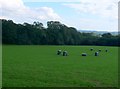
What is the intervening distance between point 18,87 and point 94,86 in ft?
8.87

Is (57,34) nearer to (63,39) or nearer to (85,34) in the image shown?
(63,39)

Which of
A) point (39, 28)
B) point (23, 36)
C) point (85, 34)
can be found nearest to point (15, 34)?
point (23, 36)

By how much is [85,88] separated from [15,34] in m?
74.7

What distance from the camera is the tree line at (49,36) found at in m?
82.3

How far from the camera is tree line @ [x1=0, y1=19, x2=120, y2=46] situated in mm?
82312

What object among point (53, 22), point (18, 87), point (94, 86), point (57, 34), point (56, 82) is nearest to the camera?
point (18, 87)

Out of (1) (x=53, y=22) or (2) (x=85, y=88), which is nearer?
(2) (x=85, y=88)

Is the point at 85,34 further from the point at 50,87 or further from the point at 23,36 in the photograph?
the point at 50,87

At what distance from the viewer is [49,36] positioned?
89375 mm

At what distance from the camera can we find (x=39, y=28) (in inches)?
3664

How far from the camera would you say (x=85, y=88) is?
9906mm

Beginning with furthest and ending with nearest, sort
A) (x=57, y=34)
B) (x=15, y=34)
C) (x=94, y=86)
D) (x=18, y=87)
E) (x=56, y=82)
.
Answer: (x=57, y=34)
(x=15, y=34)
(x=56, y=82)
(x=94, y=86)
(x=18, y=87)

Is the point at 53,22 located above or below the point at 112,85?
above

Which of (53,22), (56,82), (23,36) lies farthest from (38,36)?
(56,82)
